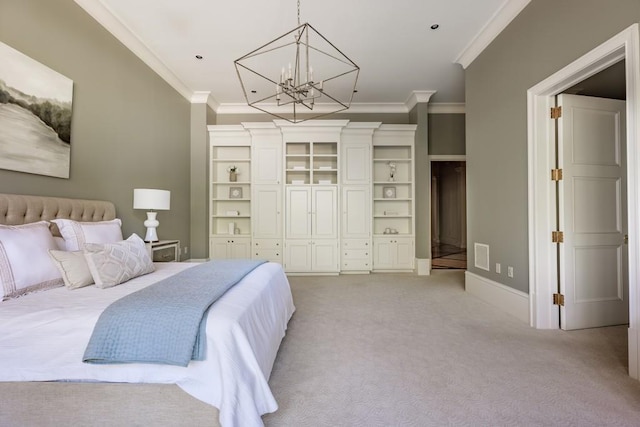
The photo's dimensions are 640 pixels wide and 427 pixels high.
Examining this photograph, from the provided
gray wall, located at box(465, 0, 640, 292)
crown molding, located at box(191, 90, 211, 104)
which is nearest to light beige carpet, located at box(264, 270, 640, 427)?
gray wall, located at box(465, 0, 640, 292)

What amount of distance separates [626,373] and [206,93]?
5763 mm

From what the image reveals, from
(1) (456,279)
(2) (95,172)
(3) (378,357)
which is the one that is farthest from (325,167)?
(3) (378,357)

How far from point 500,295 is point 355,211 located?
2499mm

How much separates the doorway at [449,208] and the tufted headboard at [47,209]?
7284 mm

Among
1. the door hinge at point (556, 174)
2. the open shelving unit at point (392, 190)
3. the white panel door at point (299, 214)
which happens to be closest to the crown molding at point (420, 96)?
the open shelving unit at point (392, 190)

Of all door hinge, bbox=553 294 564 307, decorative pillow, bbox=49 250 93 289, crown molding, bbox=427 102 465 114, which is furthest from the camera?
crown molding, bbox=427 102 465 114

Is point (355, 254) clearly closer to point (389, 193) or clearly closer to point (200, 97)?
point (389, 193)

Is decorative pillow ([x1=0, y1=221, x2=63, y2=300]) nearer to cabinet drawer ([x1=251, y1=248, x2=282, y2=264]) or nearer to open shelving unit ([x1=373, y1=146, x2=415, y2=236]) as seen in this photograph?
cabinet drawer ([x1=251, y1=248, x2=282, y2=264])

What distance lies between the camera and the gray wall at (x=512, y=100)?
210cm

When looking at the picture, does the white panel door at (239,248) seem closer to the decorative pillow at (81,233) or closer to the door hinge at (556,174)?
the decorative pillow at (81,233)

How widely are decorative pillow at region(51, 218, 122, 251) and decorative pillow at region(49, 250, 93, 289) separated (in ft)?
0.92

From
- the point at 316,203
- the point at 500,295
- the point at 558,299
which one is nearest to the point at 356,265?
the point at 316,203

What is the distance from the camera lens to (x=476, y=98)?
11.3 feet

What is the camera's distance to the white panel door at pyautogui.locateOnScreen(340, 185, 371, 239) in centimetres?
493
